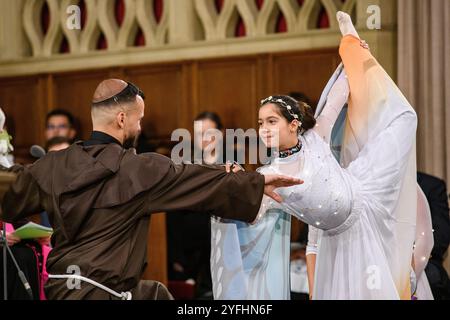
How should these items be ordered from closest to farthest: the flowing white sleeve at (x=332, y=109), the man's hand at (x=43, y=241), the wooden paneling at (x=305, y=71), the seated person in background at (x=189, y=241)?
the flowing white sleeve at (x=332, y=109), the man's hand at (x=43, y=241), the seated person in background at (x=189, y=241), the wooden paneling at (x=305, y=71)

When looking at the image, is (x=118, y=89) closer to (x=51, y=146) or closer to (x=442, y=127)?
(x=51, y=146)

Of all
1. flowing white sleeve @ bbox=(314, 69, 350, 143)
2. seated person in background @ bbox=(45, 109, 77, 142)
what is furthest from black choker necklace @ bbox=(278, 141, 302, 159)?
seated person in background @ bbox=(45, 109, 77, 142)

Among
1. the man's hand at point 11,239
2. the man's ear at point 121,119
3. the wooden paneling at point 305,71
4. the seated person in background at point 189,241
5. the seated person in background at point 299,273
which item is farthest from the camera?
the wooden paneling at point 305,71

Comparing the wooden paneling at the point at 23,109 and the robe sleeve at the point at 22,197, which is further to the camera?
the wooden paneling at the point at 23,109

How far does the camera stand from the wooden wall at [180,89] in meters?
8.38

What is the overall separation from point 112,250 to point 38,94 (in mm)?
5220

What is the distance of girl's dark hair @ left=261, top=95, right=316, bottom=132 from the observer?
4.97m

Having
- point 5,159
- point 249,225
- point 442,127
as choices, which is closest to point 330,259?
point 249,225

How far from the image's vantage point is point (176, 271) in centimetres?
768

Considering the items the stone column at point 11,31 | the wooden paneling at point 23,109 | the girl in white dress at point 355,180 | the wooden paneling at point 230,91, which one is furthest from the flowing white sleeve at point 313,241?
the stone column at point 11,31

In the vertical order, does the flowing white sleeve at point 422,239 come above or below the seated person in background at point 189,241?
above

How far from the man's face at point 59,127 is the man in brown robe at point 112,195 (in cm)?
350

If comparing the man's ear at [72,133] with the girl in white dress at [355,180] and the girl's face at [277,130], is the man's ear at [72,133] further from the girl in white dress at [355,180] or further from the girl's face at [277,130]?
the girl's face at [277,130]

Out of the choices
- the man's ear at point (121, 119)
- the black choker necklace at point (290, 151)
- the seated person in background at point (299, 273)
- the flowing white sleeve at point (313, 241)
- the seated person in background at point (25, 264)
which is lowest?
the seated person in background at point (299, 273)
